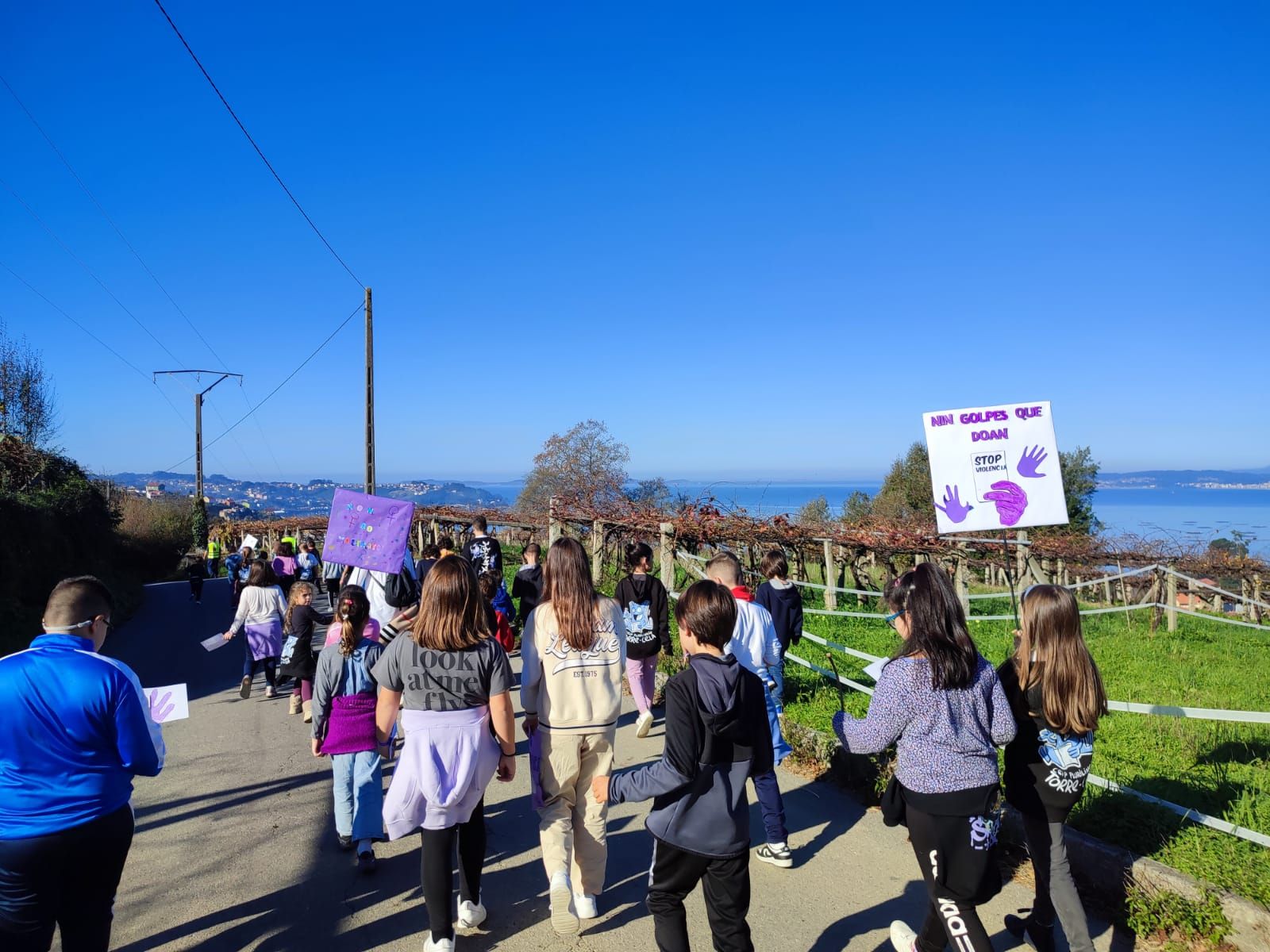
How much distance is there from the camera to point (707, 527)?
41.5ft

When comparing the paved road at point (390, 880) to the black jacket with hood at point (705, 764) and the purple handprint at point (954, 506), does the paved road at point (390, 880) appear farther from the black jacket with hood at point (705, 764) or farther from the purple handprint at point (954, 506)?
the purple handprint at point (954, 506)

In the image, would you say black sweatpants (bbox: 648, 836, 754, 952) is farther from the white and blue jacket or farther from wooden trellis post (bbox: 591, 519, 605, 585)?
wooden trellis post (bbox: 591, 519, 605, 585)

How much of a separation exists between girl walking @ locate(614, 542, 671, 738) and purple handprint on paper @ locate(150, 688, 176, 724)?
11.9ft

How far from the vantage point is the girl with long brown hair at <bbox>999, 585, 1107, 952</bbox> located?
10.8 feet

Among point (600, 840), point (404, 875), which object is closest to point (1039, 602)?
point (600, 840)

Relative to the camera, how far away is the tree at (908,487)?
112 feet

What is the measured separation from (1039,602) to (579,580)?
2150 millimetres

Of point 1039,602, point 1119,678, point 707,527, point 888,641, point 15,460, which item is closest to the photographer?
point 1039,602

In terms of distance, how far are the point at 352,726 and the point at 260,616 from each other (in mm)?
4748

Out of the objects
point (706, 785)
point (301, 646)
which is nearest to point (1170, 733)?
point (706, 785)

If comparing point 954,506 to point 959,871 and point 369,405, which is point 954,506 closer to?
point 959,871

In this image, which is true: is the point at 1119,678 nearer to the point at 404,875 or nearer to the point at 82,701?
the point at 404,875

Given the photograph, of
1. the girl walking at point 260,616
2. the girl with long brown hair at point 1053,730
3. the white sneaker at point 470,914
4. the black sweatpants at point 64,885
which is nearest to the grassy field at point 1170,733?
the girl with long brown hair at point 1053,730

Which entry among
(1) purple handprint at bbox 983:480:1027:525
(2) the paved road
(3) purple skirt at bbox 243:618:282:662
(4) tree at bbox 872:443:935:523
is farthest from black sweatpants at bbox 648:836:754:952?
(4) tree at bbox 872:443:935:523
